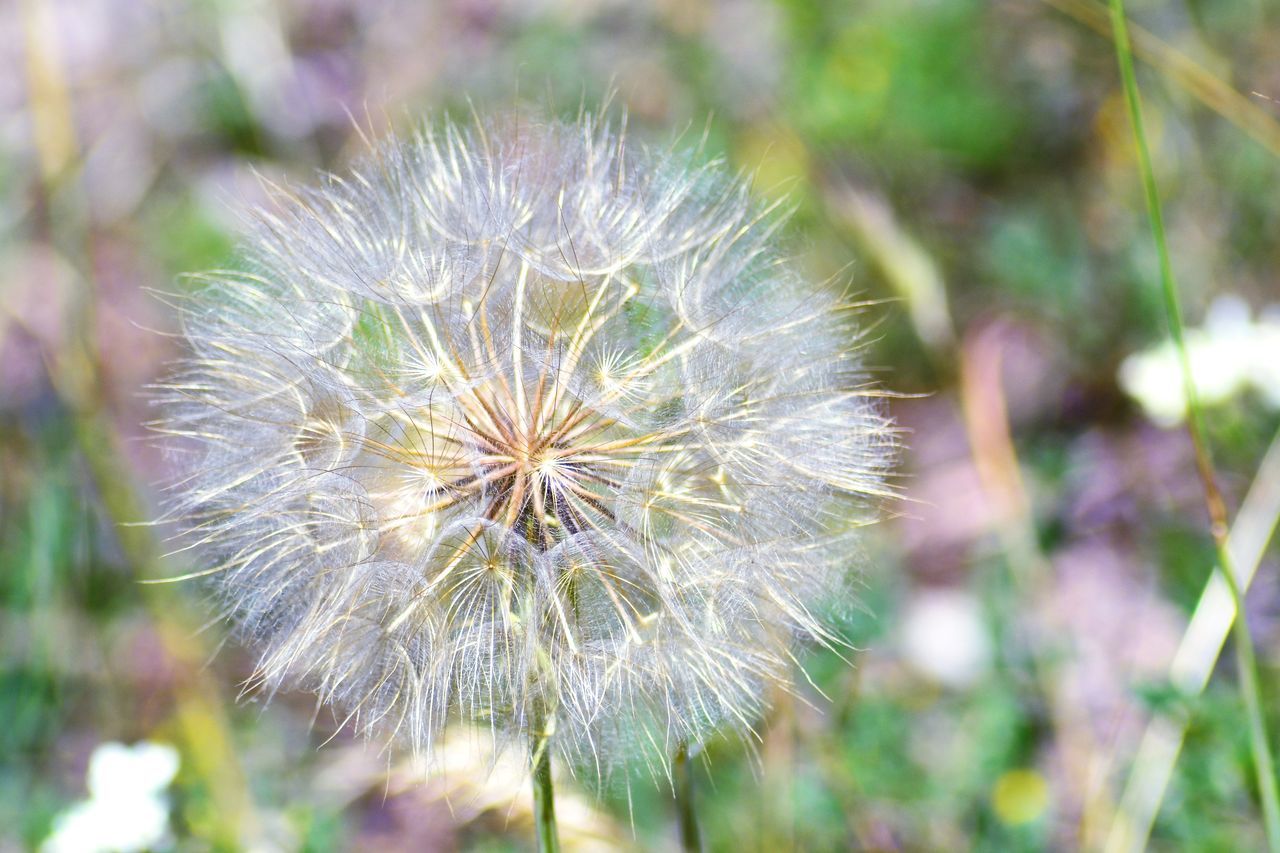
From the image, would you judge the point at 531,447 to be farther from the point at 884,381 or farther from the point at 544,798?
the point at 884,381

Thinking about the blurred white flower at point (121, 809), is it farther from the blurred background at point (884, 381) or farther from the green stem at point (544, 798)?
the green stem at point (544, 798)

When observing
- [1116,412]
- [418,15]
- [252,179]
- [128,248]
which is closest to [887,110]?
[1116,412]

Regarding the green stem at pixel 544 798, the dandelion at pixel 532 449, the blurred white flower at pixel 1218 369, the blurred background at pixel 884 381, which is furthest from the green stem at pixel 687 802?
the blurred white flower at pixel 1218 369

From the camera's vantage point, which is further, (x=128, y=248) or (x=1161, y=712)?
(x=128, y=248)

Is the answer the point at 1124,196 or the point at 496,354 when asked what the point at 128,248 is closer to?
the point at 496,354

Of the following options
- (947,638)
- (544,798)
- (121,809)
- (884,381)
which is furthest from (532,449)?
(884,381)

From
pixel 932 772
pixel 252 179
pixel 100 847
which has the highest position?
pixel 252 179

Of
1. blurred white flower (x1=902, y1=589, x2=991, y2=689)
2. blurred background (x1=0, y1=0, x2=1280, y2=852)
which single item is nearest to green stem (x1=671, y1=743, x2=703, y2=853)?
blurred background (x1=0, y1=0, x2=1280, y2=852)
